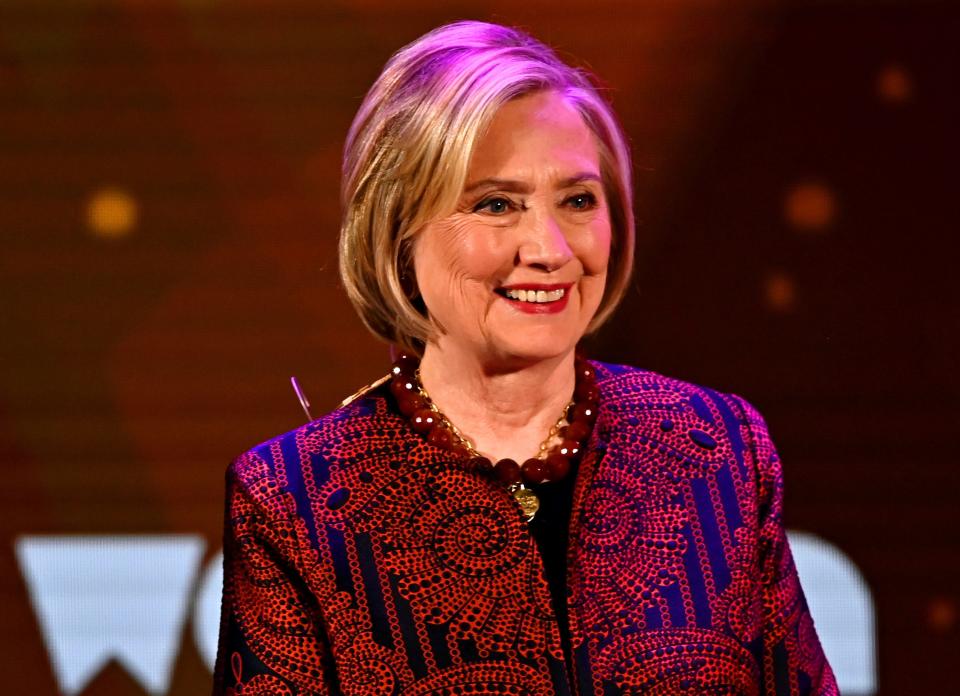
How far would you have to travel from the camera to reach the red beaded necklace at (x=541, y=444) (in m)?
1.96

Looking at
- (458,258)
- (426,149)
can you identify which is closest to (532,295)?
(458,258)

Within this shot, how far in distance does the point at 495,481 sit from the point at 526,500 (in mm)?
55

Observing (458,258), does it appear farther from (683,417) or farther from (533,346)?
(683,417)

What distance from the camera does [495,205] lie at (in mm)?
1874

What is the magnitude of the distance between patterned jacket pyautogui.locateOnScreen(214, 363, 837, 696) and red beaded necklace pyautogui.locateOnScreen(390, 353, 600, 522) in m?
0.02

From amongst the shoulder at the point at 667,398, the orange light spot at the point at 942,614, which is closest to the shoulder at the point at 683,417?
the shoulder at the point at 667,398

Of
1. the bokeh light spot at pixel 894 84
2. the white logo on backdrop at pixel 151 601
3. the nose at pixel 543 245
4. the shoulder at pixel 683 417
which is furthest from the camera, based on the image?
the white logo on backdrop at pixel 151 601

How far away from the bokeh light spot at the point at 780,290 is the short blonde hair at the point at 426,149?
1501mm

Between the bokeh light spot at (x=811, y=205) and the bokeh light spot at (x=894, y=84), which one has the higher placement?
the bokeh light spot at (x=894, y=84)

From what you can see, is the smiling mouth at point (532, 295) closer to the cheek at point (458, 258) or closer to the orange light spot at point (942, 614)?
the cheek at point (458, 258)

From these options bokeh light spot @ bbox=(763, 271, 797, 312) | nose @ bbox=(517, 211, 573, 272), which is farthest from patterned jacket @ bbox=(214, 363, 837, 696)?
bokeh light spot @ bbox=(763, 271, 797, 312)

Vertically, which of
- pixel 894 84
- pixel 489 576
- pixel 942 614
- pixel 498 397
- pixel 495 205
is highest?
pixel 894 84

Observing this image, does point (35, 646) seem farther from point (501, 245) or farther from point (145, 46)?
point (501, 245)

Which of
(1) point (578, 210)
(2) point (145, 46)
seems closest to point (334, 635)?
(1) point (578, 210)
